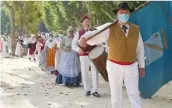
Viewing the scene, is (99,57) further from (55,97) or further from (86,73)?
(55,97)

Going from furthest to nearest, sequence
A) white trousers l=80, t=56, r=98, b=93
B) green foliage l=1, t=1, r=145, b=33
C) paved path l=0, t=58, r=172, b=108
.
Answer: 1. green foliage l=1, t=1, r=145, b=33
2. white trousers l=80, t=56, r=98, b=93
3. paved path l=0, t=58, r=172, b=108

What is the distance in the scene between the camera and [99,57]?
349 inches

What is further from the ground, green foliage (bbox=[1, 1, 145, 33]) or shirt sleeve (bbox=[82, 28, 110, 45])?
green foliage (bbox=[1, 1, 145, 33])

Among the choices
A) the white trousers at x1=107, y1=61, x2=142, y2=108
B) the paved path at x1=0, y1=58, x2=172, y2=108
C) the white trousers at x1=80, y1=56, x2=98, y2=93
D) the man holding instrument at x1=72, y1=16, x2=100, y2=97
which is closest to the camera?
the white trousers at x1=107, y1=61, x2=142, y2=108

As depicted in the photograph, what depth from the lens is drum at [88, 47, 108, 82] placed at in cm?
849

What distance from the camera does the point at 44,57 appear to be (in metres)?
15.6

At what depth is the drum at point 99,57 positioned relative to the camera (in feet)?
27.9

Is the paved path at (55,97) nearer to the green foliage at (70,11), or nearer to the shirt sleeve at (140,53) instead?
the shirt sleeve at (140,53)

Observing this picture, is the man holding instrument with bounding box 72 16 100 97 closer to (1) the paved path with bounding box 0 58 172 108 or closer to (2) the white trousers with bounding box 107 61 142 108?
(1) the paved path with bounding box 0 58 172 108

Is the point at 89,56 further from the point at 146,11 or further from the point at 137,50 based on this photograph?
the point at 137,50

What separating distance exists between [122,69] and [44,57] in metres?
9.76

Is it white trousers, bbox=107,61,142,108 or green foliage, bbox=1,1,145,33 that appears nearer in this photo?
white trousers, bbox=107,61,142,108

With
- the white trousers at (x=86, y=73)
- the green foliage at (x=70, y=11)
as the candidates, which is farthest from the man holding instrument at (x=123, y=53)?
the green foliage at (x=70, y=11)

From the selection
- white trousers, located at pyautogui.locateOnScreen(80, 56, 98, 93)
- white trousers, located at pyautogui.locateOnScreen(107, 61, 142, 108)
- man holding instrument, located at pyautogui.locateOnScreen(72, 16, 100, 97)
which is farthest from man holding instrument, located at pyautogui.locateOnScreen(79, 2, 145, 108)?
white trousers, located at pyautogui.locateOnScreen(80, 56, 98, 93)
